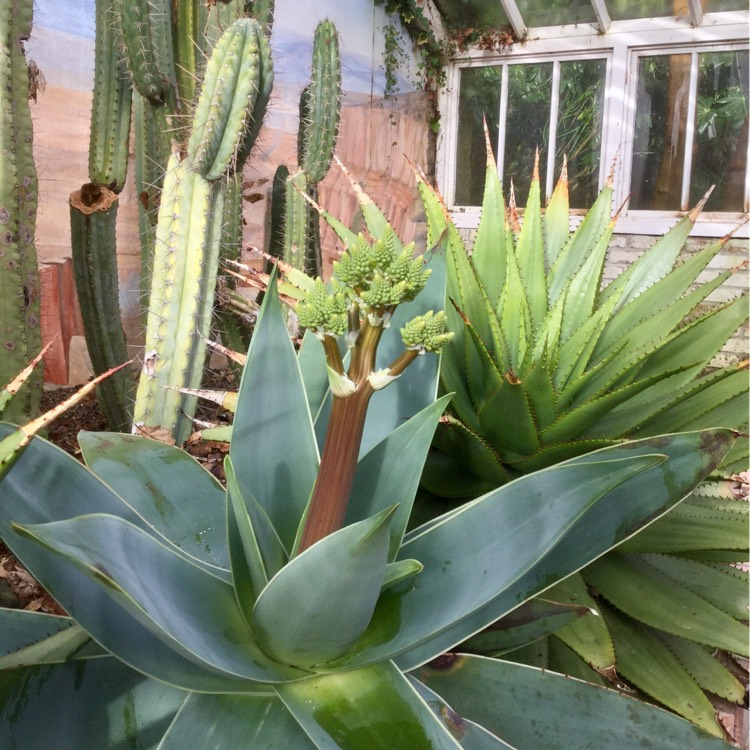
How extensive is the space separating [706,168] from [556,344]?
474 centimetres

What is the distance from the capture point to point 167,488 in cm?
68

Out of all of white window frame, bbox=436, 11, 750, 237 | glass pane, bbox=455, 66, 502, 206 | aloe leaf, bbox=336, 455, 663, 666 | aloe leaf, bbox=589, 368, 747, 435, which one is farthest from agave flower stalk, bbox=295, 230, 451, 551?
glass pane, bbox=455, 66, 502, 206

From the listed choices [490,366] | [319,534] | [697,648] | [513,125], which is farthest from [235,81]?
[513,125]

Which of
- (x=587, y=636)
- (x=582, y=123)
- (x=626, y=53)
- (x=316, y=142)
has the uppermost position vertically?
(x=626, y=53)

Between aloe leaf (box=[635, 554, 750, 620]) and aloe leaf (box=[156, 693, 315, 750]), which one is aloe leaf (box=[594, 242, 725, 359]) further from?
aloe leaf (box=[156, 693, 315, 750])

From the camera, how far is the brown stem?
546mm

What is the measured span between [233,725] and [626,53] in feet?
18.1

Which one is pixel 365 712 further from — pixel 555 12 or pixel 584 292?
pixel 555 12

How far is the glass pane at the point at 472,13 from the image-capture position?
522 centimetres

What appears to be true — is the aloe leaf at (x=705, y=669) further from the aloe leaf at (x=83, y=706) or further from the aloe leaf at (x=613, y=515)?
the aloe leaf at (x=83, y=706)

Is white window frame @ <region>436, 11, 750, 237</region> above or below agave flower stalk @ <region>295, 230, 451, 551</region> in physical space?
above

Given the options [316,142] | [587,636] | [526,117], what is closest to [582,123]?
[526,117]

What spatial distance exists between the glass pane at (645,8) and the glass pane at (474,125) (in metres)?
0.91

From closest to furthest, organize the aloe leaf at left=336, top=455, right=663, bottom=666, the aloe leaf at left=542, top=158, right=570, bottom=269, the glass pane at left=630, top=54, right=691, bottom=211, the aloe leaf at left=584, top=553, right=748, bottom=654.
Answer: the aloe leaf at left=336, top=455, right=663, bottom=666 < the aloe leaf at left=584, top=553, right=748, bottom=654 < the aloe leaf at left=542, top=158, right=570, bottom=269 < the glass pane at left=630, top=54, right=691, bottom=211
